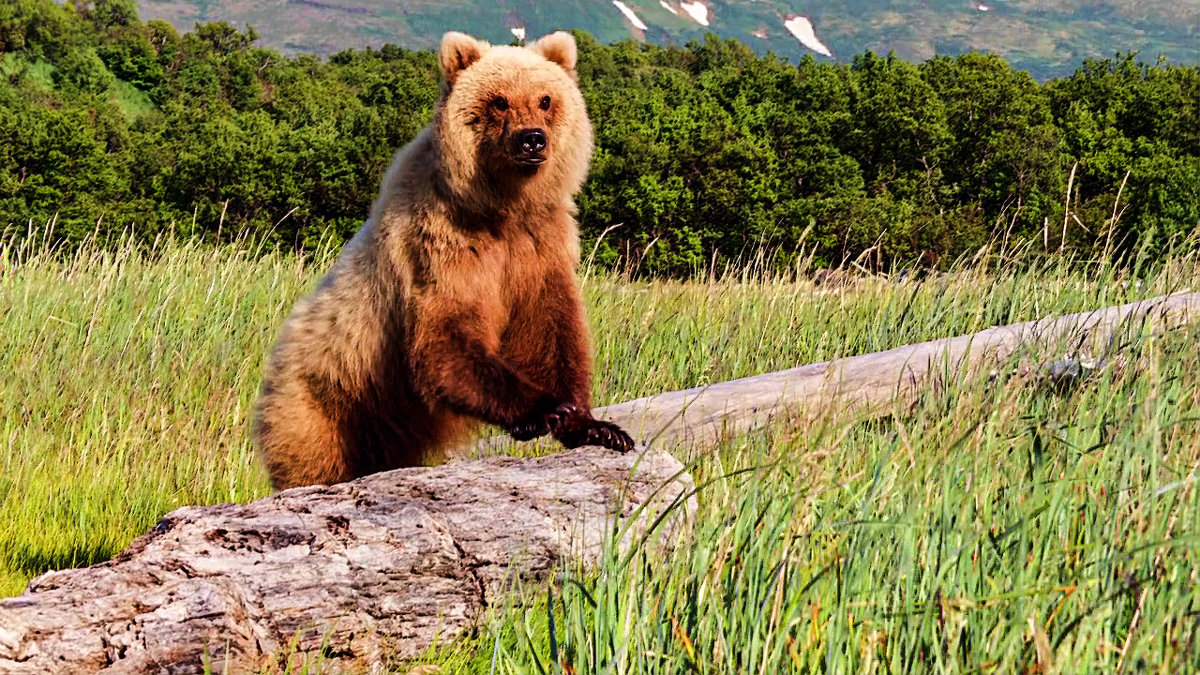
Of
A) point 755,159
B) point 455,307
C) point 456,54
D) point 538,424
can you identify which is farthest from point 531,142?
point 755,159

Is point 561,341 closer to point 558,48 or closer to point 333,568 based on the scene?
point 558,48

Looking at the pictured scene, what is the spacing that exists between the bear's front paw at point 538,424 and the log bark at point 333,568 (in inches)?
17.3

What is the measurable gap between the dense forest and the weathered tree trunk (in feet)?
128

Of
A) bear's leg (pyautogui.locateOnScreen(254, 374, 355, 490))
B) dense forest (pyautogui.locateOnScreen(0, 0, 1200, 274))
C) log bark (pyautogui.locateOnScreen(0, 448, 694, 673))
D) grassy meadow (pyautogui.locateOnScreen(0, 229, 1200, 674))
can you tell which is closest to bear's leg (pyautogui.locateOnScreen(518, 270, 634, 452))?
grassy meadow (pyautogui.locateOnScreen(0, 229, 1200, 674))

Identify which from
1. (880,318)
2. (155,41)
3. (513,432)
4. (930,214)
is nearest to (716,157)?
(930,214)

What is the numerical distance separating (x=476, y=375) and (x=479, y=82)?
4.25ft

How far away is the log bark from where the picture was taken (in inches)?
116

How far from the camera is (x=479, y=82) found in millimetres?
4871

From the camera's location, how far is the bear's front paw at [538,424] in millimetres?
4434

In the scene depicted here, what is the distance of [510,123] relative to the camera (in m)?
4.78

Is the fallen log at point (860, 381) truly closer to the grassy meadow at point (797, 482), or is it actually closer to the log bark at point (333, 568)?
the grassy meadow at point (797, 482)

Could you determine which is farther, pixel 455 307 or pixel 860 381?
pixel 860 381

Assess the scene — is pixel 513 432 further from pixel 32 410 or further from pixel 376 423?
pixel 32 410

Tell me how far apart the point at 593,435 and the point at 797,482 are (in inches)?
49.2
